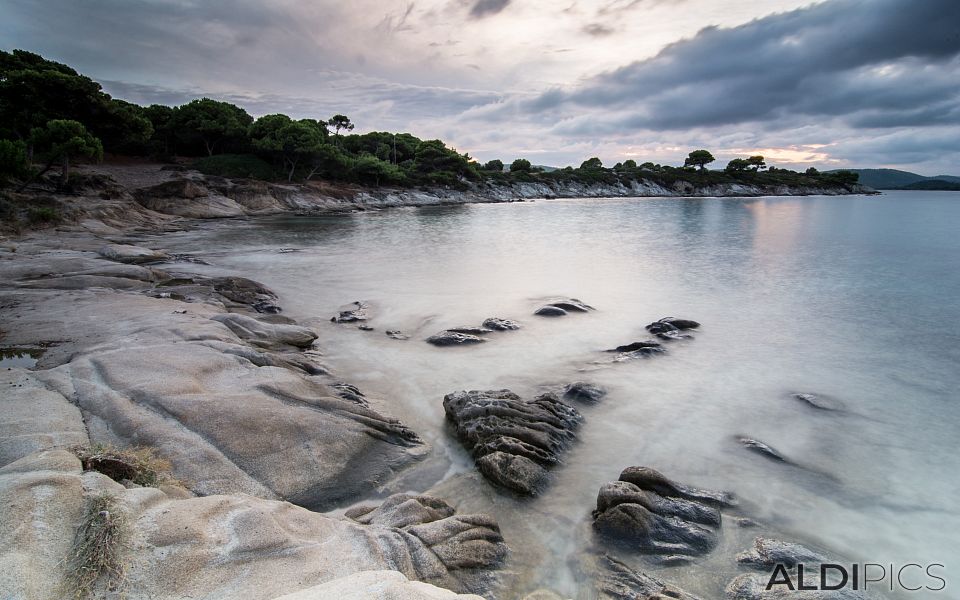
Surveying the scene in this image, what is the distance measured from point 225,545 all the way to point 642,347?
29.9 feet

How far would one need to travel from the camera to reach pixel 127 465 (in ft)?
12.8

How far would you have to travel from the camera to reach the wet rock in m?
10.4

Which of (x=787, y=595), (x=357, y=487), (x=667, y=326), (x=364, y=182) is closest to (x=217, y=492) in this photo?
(x=357, y=487)

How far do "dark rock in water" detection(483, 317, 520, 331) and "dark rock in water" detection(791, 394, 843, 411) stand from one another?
20.1 ft

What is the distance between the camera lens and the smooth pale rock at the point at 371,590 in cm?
265

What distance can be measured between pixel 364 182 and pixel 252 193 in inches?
887

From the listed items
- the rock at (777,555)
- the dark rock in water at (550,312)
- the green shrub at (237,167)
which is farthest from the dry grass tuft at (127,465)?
the green shrub at (237,167)

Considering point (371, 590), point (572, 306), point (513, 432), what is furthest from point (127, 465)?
point (572, 306)

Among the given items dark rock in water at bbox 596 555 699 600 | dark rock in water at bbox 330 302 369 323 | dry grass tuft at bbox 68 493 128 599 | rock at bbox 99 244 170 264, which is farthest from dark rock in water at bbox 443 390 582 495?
rock at bbox 99 244 170 264

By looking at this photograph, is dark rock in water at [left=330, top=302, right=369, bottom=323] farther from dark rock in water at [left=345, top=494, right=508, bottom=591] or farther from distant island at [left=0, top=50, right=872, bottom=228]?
distant island at [left=0, top=50, right=872, bottom=228]

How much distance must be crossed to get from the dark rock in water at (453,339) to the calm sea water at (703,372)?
31 cm

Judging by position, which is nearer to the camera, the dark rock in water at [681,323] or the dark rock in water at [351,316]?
the dark rock in water at [681,323]

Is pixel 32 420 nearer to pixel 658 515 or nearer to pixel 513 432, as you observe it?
pixel 513 432

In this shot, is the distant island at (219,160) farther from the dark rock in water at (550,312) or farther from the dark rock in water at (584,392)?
the dark rock in water at (584,392)
